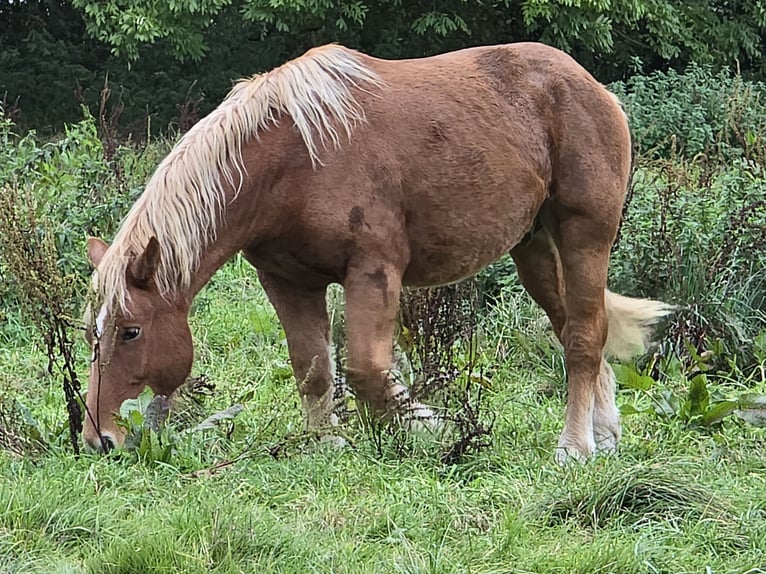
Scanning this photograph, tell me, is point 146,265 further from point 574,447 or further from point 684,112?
point 684,112

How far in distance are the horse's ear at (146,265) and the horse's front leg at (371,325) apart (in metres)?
0.76

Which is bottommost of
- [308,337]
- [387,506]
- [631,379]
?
[631,379]

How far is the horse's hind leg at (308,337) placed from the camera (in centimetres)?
448

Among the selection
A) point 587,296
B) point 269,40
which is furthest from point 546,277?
point 269,40

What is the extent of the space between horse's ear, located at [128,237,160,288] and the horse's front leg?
76 cm

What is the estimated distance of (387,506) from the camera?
3479 mm

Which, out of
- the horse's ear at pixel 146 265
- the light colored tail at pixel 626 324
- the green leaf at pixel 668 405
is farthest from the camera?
the light colored tail at pixel 626 324

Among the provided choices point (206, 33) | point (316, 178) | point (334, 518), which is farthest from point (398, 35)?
point (334, 518)

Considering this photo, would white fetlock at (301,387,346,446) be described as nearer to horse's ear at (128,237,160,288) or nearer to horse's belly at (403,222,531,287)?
horse's belly at (403,222,531,287)

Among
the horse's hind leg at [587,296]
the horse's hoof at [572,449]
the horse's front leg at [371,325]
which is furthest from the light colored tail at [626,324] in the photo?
the horse's front leg at [371,325]

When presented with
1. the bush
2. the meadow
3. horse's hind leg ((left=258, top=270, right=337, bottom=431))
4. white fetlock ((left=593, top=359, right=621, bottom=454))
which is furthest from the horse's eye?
the bush

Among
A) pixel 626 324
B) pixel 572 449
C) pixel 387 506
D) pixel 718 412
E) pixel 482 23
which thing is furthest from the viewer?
pixel 482 23

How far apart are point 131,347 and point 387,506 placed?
1207 mm

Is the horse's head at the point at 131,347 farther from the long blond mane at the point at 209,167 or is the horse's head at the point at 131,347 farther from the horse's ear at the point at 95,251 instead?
the horse's ear at the point at 95,251
